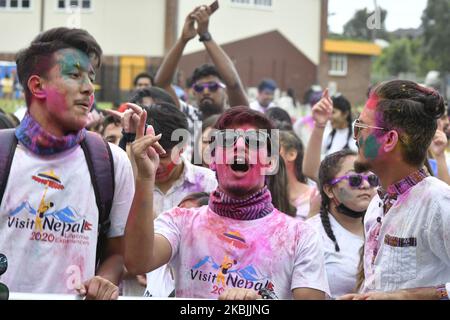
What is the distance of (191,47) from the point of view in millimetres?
27453

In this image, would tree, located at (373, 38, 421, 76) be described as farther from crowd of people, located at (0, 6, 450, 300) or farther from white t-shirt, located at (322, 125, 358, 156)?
crowd of people, located at (0, 6, 450, 300)

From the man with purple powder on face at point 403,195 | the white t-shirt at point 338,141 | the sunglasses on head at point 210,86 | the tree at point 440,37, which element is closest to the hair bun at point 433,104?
the man with purple powder on face at point 403,195

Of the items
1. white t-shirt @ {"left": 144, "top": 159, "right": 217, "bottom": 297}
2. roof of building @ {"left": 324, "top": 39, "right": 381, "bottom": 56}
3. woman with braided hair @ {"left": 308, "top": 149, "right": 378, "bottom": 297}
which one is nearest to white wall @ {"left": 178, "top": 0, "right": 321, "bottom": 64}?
roof of building @ {"left": 324, "top": 39, "right": 381, "bottom": 56}

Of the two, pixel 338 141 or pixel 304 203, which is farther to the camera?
pixel 338 141

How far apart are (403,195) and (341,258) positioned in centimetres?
125

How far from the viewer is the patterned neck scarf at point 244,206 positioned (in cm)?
307

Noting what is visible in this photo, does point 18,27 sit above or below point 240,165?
above

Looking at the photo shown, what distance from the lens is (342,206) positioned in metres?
4.46

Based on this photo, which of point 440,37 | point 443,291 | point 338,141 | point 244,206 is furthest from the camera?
point 440,37

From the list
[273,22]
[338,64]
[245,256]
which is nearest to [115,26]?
[273,22]

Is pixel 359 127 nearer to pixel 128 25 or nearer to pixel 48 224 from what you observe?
pixel 48 224

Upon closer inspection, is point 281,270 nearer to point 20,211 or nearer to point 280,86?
point 20,211

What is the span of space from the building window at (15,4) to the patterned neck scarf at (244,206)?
57.8ft

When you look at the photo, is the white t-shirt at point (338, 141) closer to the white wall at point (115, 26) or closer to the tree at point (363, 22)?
the tree at point (363, 22)
